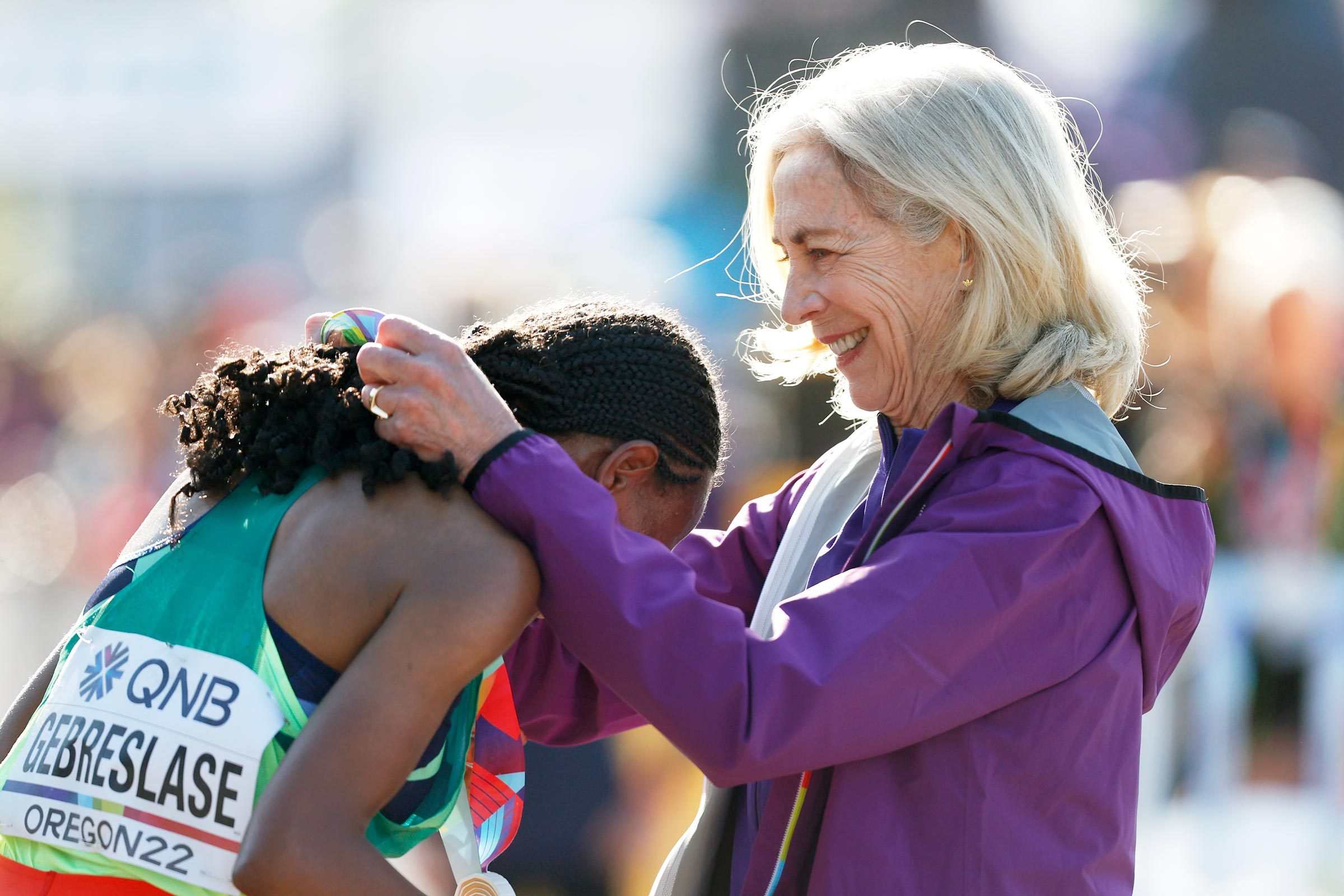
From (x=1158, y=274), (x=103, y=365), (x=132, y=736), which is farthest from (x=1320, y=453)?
(x=103, y=365)

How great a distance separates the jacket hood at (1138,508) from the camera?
188 centimetres

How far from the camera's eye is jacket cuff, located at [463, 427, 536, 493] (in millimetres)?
1771

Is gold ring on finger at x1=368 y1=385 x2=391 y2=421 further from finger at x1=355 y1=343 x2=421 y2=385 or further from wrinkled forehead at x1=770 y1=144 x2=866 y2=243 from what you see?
wrinkled forehead at x1=770 y1=144 x2=866 y2=243

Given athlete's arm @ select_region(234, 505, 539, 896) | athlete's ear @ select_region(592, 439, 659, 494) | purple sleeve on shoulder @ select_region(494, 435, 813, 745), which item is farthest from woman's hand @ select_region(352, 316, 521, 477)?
purple sleeve on shoulder @ select_region(494, 435, 813, 745)

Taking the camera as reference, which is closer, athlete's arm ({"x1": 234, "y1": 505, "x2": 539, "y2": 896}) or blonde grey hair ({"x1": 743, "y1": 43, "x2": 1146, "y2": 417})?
athlete's arm ({"x1": 234, "y1": 505, "x2": 539, "y2": 896})

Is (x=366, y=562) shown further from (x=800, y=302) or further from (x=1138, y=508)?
(x=1138, y=508)

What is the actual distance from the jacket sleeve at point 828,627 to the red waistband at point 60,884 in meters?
0.64

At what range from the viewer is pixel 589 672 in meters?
2.39

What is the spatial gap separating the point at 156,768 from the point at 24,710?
485 mm

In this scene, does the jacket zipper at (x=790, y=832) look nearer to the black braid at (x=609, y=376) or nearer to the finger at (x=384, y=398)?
the black braid at (x=609, y=376)

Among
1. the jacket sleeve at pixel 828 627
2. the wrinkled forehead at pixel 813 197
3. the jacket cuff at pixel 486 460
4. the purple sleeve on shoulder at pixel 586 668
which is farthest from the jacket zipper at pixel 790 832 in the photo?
the wrinkled forehead at pixel 813 197

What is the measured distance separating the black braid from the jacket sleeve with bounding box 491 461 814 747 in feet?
1.42

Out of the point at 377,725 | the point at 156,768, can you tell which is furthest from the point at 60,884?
the point at 377,725

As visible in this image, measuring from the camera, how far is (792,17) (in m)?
6.13
